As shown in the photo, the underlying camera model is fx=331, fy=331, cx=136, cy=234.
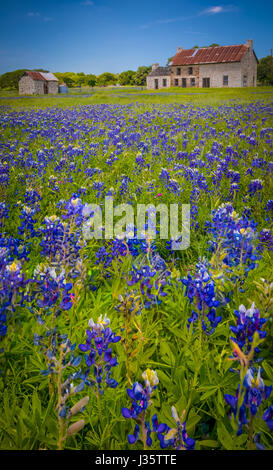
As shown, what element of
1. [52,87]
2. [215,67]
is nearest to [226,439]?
[215,67]

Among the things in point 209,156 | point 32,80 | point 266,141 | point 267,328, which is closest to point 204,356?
point 267,328

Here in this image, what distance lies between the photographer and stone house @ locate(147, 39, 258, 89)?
48.3 meters

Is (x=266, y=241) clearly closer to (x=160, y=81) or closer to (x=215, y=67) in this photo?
(x=215, y=67)

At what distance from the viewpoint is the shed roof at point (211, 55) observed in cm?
4816

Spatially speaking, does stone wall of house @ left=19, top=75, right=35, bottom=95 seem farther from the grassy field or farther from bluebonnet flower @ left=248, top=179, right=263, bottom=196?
bluebonnet flower @ left=248, top=179, right=263, bottom=196

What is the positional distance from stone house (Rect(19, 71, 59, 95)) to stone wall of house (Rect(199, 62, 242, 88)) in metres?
27.3

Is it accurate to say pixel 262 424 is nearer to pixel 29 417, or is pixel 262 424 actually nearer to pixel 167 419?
pixel 167 419

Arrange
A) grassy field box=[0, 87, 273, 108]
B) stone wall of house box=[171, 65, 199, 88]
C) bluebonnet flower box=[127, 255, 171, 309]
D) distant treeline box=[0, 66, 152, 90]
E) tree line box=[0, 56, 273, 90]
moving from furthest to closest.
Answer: distant treeline box=[0, 66, 152, 90]
tree line box=[0, 56, 273, 90]
stone wall of house box=[171, 65, 199, 88]
grassy field box=[0, 87, 273, 108]
bluebonnet flower box=[127, 255, 171, 309]

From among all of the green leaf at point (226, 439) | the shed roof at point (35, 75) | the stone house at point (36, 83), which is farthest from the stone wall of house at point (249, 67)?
the green leaf at point (226, 439)

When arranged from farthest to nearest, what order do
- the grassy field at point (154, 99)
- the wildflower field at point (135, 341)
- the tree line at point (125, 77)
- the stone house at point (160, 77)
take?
the tree line at point (125, 77) → the stone house at point (160, 77) → the grassy field at point (154, 99) → the wildflower field at point (135, 341)

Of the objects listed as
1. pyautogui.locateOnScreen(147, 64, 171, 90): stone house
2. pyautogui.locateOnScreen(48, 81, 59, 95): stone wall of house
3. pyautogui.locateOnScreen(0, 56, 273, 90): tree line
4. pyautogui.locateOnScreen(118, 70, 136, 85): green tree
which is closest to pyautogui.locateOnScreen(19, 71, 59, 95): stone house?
pyautogui.locateOnScreen(48, 81, 59, 95): stone wall of house

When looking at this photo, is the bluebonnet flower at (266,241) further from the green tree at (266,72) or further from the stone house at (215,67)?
the green tree at (266,72)

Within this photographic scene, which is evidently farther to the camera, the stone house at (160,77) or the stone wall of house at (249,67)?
the stone house at (160,77)

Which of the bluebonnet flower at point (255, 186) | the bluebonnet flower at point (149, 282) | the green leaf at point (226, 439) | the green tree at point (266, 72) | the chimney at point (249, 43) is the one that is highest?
the green tree at point (266, 72)
